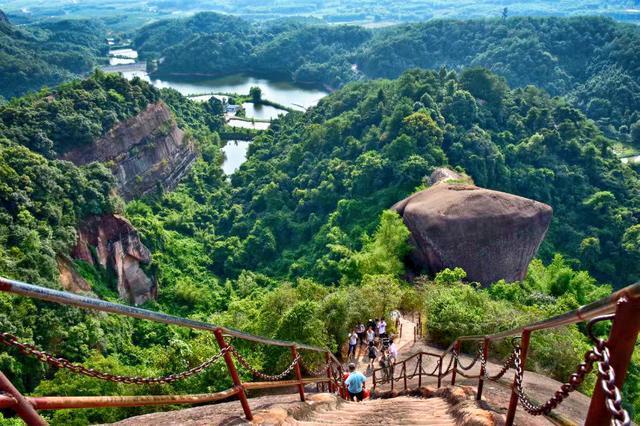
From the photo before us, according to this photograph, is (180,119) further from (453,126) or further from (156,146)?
(453,126)

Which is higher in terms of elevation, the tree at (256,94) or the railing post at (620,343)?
the railing post at (620,343)

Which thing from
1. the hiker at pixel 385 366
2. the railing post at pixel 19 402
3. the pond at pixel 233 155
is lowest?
the pond at pixel 233 155

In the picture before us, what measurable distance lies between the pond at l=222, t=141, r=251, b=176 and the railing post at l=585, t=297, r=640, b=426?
54.2 m

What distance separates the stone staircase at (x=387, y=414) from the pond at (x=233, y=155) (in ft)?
163

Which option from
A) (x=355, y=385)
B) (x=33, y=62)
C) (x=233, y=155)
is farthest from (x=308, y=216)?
(x=33, y=62)

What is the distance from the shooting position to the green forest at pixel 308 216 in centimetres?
1628

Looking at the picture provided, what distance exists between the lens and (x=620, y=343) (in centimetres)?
290

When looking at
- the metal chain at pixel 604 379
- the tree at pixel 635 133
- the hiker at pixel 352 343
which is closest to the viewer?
the metal chain at pixel 604 379

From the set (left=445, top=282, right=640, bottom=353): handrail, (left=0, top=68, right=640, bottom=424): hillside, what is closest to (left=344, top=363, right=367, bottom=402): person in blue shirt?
(left=0, top=68, right=640, bottom=424): hillside

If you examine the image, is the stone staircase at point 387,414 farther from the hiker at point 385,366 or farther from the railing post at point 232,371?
the hiker at point 385,366

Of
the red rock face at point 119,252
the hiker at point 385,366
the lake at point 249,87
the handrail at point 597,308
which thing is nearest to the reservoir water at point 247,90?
the lake at point 249,87

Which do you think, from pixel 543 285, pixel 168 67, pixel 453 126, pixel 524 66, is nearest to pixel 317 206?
pixel 453 126

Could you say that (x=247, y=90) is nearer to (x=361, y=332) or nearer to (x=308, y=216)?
(x=308, y=216)

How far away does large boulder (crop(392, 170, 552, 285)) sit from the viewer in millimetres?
23703
